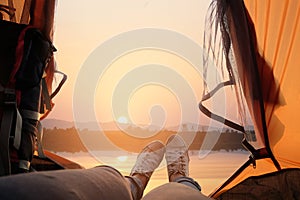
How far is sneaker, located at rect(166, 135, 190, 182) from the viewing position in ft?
4.48

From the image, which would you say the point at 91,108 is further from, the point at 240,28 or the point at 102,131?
the point at 240,28

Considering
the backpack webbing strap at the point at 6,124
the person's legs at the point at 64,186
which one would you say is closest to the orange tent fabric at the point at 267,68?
the backpack webbing strap at the point at 6,124

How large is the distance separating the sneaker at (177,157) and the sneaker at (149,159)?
4 centimetres

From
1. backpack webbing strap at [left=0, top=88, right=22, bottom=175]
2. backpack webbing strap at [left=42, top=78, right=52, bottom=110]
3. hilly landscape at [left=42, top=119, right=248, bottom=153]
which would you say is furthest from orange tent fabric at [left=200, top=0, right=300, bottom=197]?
backpack webbing strap at [left=0, top=88, right=22, bottom=175]

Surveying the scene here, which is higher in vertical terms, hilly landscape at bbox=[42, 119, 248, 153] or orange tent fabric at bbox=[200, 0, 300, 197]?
orange tent fabric at bbox=[200, 0, 300, 197]

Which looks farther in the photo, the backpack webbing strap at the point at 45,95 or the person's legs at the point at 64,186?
the backpack webbing strap at the point at 45,95

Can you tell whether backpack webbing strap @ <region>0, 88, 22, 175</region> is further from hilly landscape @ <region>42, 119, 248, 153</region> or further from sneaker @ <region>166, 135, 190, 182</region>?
sneaker @ <region>166, 135, 190, 182</region>

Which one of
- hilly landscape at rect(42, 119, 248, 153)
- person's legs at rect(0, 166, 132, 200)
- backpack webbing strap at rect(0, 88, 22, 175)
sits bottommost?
hilly landscape at rect(42, 119, 248, 153)

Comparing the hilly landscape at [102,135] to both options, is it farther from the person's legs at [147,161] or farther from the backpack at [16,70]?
the backpack at [16,70]

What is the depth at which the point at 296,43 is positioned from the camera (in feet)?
3.93

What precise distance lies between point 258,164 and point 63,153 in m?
0.70

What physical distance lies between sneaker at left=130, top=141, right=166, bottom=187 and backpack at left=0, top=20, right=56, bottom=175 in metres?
0.48

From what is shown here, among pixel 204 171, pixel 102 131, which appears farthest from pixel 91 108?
pixel 204 171

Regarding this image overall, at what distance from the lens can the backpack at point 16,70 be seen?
0.92 m
